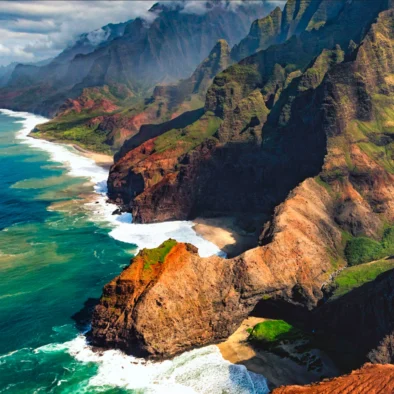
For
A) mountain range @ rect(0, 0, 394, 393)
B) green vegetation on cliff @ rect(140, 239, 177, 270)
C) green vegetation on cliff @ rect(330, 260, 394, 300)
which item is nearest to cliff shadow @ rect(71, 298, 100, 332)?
mountain range @ rect(0, 0, 394, 393)

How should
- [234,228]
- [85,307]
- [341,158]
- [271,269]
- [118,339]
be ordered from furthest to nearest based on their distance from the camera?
[234,228] → [341,158] → [85,307] → [271,269] → [118,339]

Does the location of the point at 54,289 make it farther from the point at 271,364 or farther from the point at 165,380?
the point at 271,364

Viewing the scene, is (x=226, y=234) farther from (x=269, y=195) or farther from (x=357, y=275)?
(x=357, y=275)

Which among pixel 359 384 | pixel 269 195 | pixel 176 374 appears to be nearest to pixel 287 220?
pixel 269 195

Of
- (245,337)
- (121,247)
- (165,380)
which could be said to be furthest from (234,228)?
(165,380)

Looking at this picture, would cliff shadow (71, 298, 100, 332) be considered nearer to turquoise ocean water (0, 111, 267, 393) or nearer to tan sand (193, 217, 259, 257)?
turquoise ocean water (0, 111, 267, 393)

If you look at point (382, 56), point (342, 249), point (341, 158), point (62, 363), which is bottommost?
point (62, 363)
